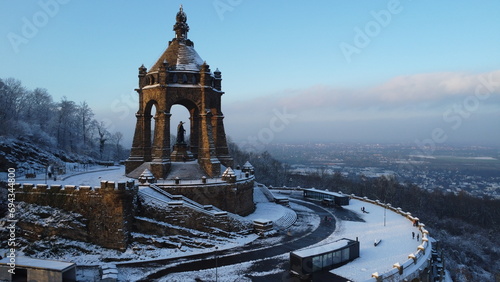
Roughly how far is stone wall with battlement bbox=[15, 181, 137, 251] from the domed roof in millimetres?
15276

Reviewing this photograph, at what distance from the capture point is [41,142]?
5312cm

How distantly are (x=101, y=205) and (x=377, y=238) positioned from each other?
21979 millimetres

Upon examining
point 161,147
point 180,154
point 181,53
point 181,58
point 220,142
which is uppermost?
point 181,53

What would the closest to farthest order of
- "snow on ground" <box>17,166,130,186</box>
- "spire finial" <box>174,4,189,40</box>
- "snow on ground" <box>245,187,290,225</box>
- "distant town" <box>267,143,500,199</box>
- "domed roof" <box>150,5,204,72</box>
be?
"snow on ground" <box>17,166,130,186</box>, "snow on ground" <box>245,187,290,225</box>, "domed roof" <box>150,5,204,72</box>, "spire finial" <box>174,4,189,40</box>, "distant town" <box>267,143,500,199</box>

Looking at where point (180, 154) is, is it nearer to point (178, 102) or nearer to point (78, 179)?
point (178, 102)

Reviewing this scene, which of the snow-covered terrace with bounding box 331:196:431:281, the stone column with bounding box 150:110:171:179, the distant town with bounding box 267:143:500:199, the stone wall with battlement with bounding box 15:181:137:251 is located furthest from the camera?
the distant town with bounding box 267:143:500:199

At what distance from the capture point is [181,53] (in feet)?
116

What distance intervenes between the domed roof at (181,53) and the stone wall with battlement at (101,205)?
15.3 meters

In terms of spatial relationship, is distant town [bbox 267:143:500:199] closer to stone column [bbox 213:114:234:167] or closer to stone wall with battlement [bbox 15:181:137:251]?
stone column [bbox 213:114:234:167]

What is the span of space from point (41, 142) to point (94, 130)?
23404mm

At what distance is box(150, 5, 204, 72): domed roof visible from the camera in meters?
34.6

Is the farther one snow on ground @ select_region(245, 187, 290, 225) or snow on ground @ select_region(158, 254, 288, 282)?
snow on ground @ select_region(245, 187, 290, 225)

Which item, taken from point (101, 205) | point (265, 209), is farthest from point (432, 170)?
point (101, 205)

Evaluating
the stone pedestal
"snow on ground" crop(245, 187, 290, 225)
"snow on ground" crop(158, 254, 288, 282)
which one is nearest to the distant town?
"snow on ground" crop(245, 187, 290, 225)
